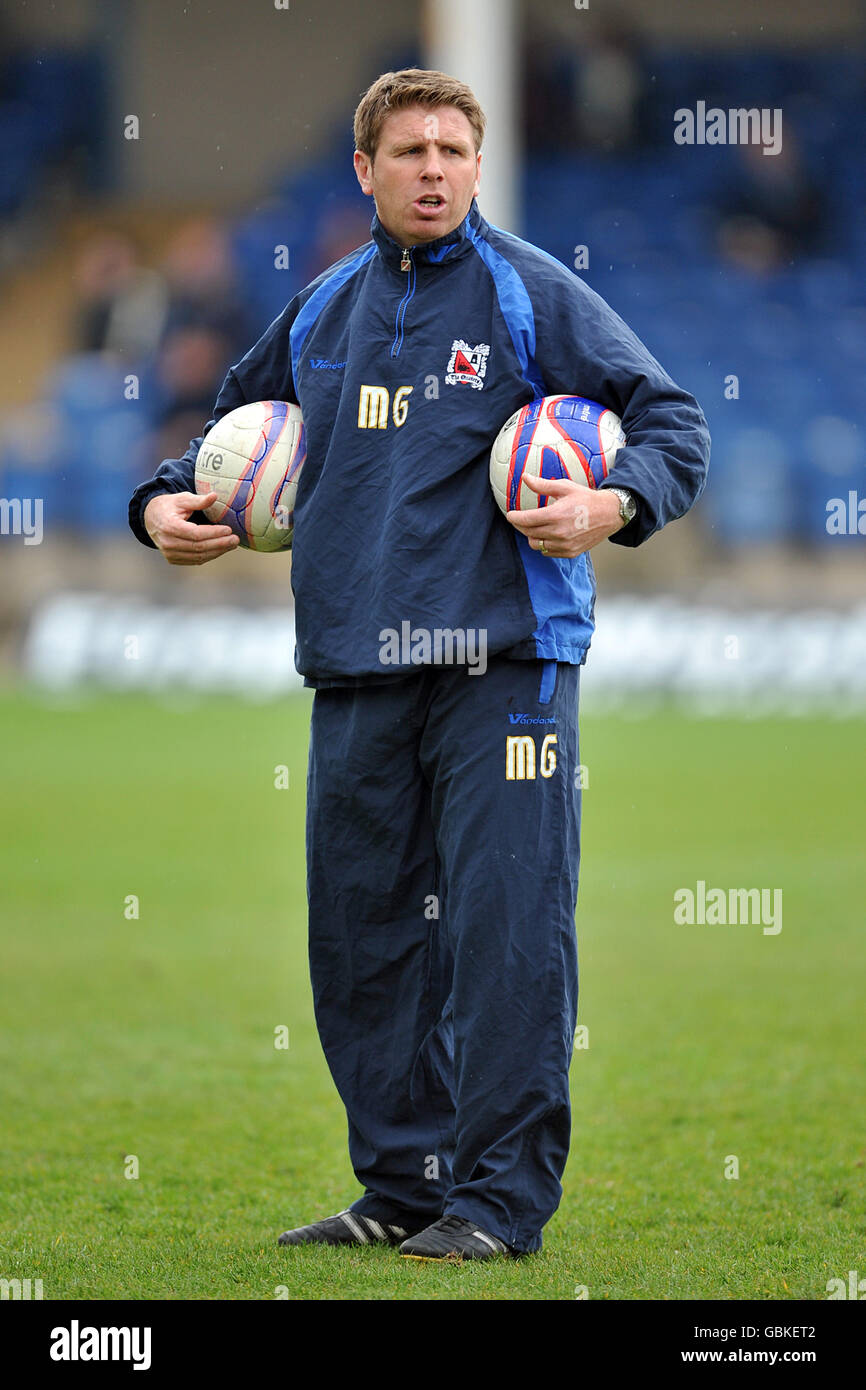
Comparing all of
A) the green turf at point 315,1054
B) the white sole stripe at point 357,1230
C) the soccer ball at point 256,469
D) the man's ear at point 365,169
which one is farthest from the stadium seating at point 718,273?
the white sole stripe at point 357,1230

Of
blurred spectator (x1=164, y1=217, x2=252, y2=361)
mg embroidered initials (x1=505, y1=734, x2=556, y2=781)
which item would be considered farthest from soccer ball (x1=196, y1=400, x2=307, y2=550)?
blurred spectator (x1=164, y1=217, x2=252, y2=361)

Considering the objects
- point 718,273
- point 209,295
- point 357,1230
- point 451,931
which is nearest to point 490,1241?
point 357,1230

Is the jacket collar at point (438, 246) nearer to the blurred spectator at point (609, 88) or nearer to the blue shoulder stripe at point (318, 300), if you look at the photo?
the blue shoulder stripe at point (318, 300)

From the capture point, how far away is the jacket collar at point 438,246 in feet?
13.5

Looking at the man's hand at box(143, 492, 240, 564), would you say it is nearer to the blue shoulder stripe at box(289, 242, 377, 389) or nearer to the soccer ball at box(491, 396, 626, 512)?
the blue shoulder stripe at box(289, 242, 377, 389)

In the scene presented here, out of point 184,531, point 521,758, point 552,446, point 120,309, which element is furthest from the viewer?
point 120,309

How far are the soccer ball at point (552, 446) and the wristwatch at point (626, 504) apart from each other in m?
0.12

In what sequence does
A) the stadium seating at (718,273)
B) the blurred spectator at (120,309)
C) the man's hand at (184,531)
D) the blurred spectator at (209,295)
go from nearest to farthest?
the man's hand at (184,531)
the stadium seating at (718,273)
the blurred spectator at (209,295)
the blurred spectator at (120,309)

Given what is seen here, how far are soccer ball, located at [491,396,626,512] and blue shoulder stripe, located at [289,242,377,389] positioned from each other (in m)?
0.55

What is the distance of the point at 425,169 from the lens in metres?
4.01

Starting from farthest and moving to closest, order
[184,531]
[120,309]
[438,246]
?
1. [120,309]
2. [184,531]
3. [438,246]

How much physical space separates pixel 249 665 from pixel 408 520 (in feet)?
45.8

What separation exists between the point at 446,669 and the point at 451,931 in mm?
546

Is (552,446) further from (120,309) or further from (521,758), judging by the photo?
(120,309)
